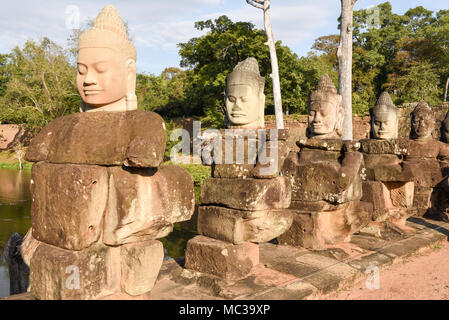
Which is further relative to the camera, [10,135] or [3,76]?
[3,76]

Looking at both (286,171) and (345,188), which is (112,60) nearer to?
(286,171)

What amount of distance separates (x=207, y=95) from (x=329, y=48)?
55.1 ft

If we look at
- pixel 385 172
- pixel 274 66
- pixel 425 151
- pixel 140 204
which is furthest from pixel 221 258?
pixel 274 66

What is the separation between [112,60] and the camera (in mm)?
2412

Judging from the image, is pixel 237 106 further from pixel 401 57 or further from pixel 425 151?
pixel 401 57

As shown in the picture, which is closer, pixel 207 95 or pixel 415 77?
pixel 415 77

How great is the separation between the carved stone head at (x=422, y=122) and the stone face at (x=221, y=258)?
436 cm

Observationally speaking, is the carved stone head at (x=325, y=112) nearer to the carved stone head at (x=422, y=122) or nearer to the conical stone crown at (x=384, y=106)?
the conical stone crown at (x=384, y=106)

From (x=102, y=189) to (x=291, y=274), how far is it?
2085 mm

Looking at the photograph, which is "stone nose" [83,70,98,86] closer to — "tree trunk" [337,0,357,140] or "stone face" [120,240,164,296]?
"stone face" [120,240,164,296]

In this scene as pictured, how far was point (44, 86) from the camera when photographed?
23750mm

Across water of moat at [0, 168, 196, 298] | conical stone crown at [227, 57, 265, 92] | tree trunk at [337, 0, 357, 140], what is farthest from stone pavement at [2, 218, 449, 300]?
tree trunk at [337, 0, 357, 140]

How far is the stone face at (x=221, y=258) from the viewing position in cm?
328

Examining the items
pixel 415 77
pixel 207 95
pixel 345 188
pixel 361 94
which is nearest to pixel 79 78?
pixel 345 188
